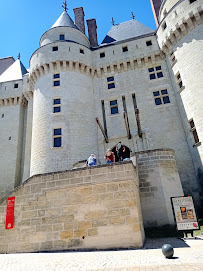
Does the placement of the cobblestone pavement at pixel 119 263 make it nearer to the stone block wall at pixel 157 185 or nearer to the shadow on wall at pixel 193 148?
the stone block wall at pixel 157 185

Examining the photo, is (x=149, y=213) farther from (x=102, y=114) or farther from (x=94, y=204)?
(x=102, y=114)

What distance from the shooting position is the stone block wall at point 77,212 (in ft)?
19.4

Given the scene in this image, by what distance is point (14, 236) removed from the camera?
6508mm

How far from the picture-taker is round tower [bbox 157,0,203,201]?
13197mm

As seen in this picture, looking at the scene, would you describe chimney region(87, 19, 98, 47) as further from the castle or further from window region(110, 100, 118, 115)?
window region(110, 100, 118, 115)

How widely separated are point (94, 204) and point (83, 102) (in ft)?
37.8

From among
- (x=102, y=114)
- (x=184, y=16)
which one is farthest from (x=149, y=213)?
(x=184, y=16)

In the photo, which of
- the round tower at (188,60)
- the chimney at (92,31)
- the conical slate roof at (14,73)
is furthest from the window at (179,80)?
the conical slate roof at (14,73)

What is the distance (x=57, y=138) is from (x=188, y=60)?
11.5m

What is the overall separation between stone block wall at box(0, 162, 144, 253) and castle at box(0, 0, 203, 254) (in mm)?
6922

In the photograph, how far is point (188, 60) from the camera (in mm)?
14430

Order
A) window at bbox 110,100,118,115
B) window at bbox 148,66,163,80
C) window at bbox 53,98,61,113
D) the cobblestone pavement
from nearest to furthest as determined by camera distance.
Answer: the cobblestone pavement, window at bbox 53,98,61,113, window at bbox 110,100,118,115, window at bbox 148,66,163,80

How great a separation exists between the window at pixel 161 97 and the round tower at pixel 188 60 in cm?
84

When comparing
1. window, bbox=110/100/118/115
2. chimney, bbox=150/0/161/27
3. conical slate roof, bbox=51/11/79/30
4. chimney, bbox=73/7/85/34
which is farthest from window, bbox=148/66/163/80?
chimney, bbox=73/7/85/34
